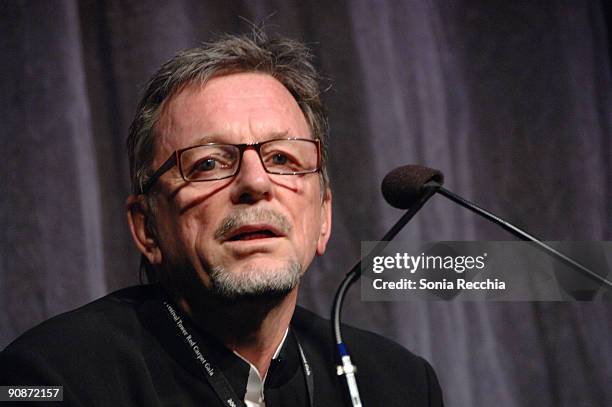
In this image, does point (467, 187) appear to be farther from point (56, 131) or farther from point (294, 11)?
point (56, 131)

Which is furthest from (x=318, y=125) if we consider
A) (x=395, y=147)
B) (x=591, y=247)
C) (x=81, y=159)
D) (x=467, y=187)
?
(x=591, y=247)

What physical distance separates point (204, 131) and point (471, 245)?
66cm

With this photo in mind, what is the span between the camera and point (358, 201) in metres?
1.70

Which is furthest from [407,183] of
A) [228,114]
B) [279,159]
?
[228,114]

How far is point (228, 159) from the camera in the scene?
129 cm

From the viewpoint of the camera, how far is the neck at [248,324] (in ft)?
4.39

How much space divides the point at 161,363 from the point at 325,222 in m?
0.44

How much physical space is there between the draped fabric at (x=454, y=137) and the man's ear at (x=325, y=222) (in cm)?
15

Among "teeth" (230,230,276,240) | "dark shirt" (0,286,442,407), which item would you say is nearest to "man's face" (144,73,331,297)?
"teeth" (230,230,276,240)

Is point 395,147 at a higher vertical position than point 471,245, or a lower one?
higher

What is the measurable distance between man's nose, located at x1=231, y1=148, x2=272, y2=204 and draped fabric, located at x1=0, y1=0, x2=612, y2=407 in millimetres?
451

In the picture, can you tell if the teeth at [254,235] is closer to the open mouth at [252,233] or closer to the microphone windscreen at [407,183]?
the open mouth at [252,233]

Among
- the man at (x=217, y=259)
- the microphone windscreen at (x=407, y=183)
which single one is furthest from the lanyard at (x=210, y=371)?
the microphone windscreen at (x=407, y=183)

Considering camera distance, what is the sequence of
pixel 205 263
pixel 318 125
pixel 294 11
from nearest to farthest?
pixel 205 263, pixel 318 125, pixel 294 11
